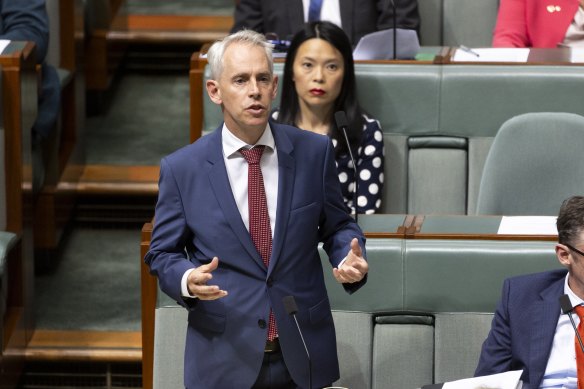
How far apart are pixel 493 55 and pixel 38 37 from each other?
668mm

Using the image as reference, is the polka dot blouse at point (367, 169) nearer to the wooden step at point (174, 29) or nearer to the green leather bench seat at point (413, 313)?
the green leather bench seat at point (413, 313)

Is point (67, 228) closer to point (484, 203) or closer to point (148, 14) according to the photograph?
point (148, 14)

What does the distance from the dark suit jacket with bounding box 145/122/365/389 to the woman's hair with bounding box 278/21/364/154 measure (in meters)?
0.56

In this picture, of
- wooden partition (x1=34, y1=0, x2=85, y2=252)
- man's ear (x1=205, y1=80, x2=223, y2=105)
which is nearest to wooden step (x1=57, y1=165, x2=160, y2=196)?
wooden partition (x1=34, y1=0, x2=85, y2=252)

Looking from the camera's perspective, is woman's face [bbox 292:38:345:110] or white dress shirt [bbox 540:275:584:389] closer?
white dress shirt [bbox 540:275:584:389]

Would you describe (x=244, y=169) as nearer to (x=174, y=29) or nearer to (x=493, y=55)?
(x=493, y=55)

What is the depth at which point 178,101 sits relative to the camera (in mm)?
2168

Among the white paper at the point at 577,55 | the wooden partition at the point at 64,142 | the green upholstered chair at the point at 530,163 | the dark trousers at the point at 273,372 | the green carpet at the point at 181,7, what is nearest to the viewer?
the dark trousers at the point at 273,372

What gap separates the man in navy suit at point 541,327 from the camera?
110 centimetres

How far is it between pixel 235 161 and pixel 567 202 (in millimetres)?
315

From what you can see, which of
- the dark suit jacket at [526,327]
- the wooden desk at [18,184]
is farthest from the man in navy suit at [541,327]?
the wooden desk at [18,184]

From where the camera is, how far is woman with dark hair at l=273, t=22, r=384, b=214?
1601 mm

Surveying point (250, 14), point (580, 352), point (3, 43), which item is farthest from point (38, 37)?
point (580, 352)

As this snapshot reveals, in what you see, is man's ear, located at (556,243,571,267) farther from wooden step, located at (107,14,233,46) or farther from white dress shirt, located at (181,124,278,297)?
wooden step, located at (107,14,233,46)
